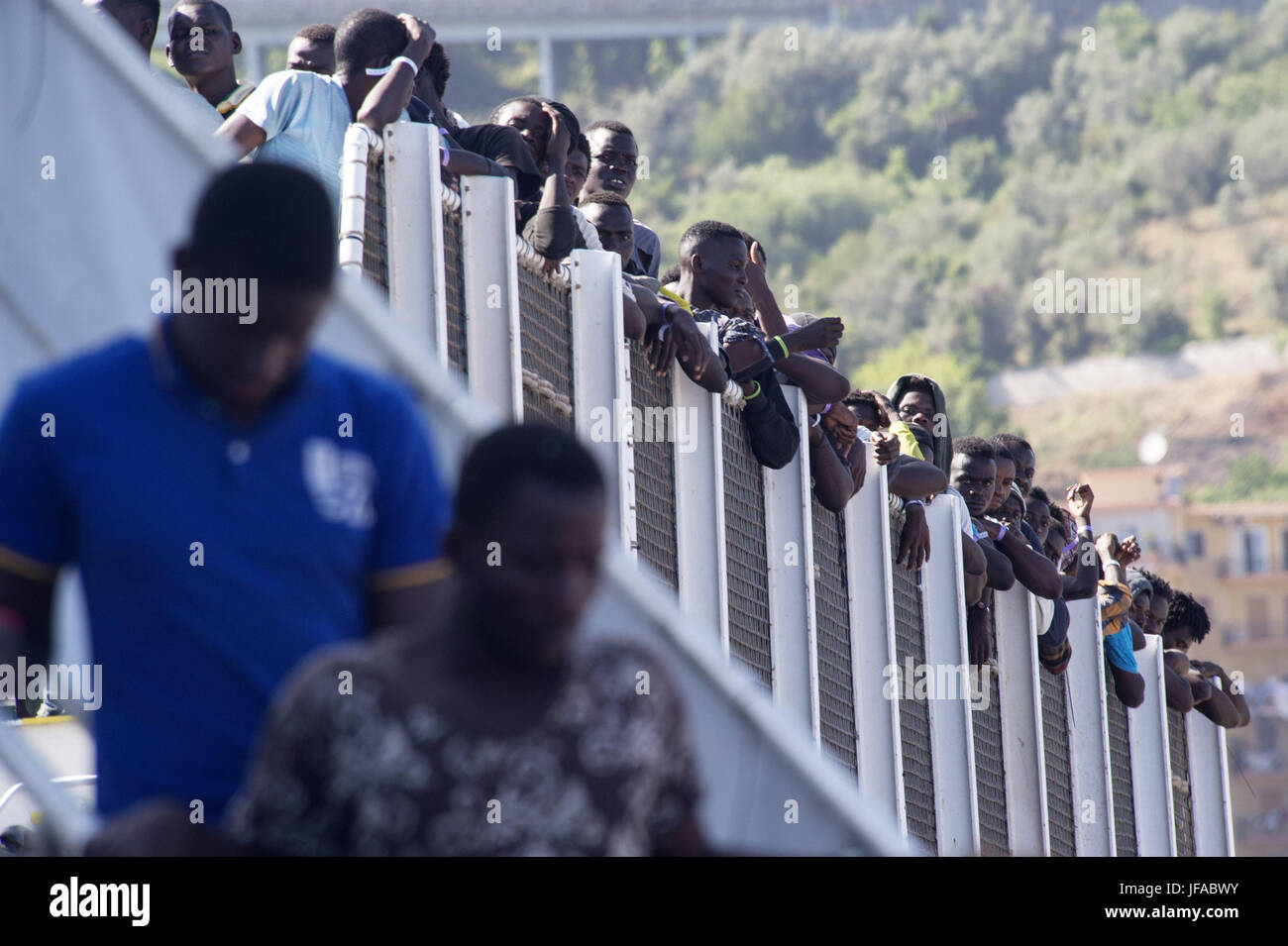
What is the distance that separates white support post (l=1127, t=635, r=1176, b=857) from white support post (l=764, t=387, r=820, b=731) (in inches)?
258

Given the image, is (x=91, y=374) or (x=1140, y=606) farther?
(x=1140, y=606)

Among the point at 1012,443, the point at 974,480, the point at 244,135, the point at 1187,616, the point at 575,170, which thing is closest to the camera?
the point at 244,135

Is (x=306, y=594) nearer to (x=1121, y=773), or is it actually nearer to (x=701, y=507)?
(x=701, y=507)

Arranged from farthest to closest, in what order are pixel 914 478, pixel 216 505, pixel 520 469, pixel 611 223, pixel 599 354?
pixel 914 478 → pixel 611 223 → pixel 599 354 → pixel 216 505 → pixel 520 469

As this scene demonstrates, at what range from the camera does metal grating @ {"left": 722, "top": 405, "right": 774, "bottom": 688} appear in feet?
29.3

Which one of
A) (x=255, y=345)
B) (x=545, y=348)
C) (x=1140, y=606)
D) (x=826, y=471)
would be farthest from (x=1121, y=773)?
(x=255, y=345)

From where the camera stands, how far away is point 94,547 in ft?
10.7

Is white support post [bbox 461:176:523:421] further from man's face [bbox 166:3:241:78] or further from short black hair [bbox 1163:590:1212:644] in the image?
short black hair [bbox 1163:590:1212:644]

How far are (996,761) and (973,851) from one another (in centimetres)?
135

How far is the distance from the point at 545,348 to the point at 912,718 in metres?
4.10

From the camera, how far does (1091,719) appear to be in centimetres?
1430

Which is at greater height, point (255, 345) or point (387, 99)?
point (387, 99)
